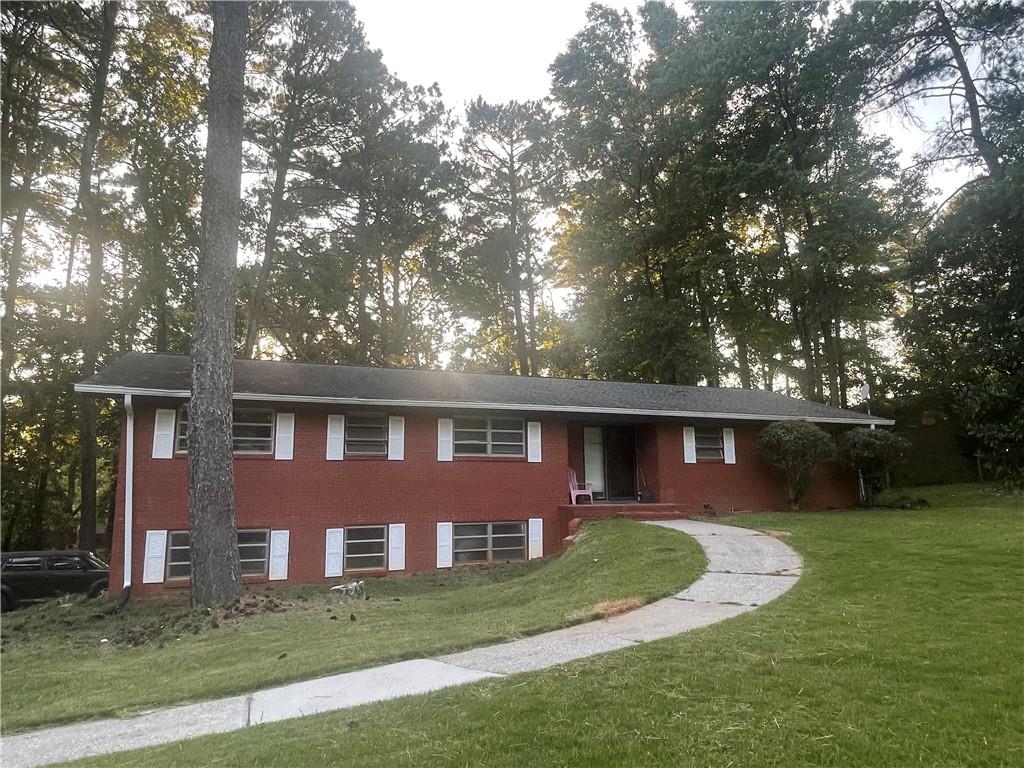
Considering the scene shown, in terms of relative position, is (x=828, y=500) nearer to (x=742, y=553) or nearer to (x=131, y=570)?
(x=742, y=553)

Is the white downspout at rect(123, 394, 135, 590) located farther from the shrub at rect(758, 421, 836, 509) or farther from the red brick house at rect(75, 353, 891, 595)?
the shrub at rect(758, 421, 836, 509)

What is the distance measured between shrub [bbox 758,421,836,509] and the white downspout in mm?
14279

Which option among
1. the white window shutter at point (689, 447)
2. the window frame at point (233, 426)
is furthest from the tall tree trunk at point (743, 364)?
the window frame at point (233, 426)

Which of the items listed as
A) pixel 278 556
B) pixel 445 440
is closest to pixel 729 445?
pixel 445 440

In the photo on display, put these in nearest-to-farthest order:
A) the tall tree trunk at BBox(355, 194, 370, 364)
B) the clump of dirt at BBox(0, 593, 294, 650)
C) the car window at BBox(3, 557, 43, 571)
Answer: the clump of dirt at BBox(0, 593, 294, 650), the car window at BBox(3, 557, 43, 571), the tall tree trunk at BBox(355, 194, 370, 364)

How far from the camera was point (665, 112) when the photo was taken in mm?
28656

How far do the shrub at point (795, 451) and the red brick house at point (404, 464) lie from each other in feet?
1.66

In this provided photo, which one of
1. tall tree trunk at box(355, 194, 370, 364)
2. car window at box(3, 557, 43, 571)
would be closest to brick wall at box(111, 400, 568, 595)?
car window at box(3, 557, 43, 571)

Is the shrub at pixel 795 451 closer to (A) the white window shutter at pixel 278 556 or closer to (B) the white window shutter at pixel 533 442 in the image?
(B) the white window shutter at pixel 533 442

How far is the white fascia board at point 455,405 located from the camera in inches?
470

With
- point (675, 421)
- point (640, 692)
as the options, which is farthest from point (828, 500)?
point (640, 692)

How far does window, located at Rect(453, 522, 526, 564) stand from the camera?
14.5 metres

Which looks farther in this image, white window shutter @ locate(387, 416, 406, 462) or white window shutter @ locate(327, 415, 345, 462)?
white window shutter @ locate(387, 416, 406, 462)

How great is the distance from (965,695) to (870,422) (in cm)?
1663
